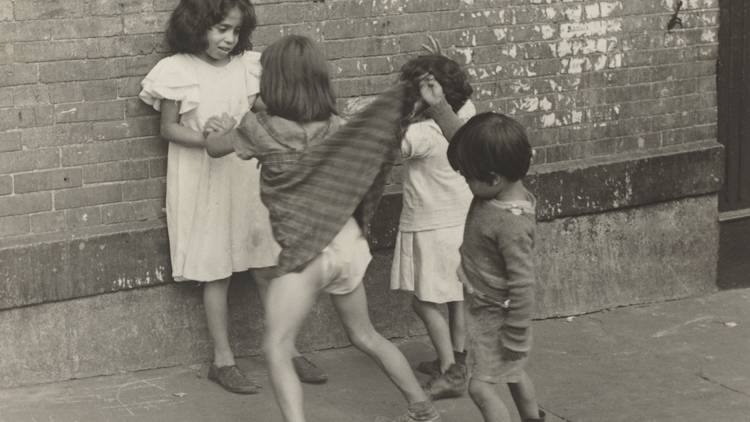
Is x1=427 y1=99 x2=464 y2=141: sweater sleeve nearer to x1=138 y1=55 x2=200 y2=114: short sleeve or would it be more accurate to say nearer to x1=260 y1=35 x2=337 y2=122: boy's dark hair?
x1=260 y1=35 x2=337 y2=122: boy's dark hair

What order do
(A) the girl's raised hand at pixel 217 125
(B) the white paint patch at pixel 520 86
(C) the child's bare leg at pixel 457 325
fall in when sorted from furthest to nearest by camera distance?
(B) the white paint patch at pixel 520 86 → (C) the child's bare leg at pixel 457 325 → (A) the girl's raised hand at pixel 217 125

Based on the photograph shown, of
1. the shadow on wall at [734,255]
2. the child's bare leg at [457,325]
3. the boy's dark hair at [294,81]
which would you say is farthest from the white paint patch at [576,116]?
the boy's dark hair at [294,81]

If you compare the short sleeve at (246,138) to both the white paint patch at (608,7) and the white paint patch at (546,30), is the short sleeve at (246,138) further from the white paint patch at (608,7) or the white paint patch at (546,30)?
the white paint patch at (608,7)

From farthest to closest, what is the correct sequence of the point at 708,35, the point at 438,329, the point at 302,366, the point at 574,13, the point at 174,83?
the point at 708,35 < the point at 574,13 < the point at 302,366 < the point at 438,329 < the point at 174,83

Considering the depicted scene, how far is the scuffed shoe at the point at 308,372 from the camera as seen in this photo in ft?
20.9

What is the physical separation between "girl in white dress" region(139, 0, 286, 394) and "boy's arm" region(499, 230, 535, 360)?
5.35 feet

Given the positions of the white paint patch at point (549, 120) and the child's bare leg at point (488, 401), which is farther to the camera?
the white paint patch at point (549, 120)

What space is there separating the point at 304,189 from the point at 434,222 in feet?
3.36

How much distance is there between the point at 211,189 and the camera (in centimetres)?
623

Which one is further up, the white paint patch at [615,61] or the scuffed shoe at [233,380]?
the white paint patch at [615,61]

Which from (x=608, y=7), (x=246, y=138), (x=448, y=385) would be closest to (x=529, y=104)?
(x=608, y=7)

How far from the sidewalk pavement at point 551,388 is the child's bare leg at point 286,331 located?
761 mm

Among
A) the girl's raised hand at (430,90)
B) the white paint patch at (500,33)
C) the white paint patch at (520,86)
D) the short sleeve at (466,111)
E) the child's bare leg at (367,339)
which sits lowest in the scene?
the child's bare leg at (367,339)

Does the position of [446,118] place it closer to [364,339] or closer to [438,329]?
[364,339]
